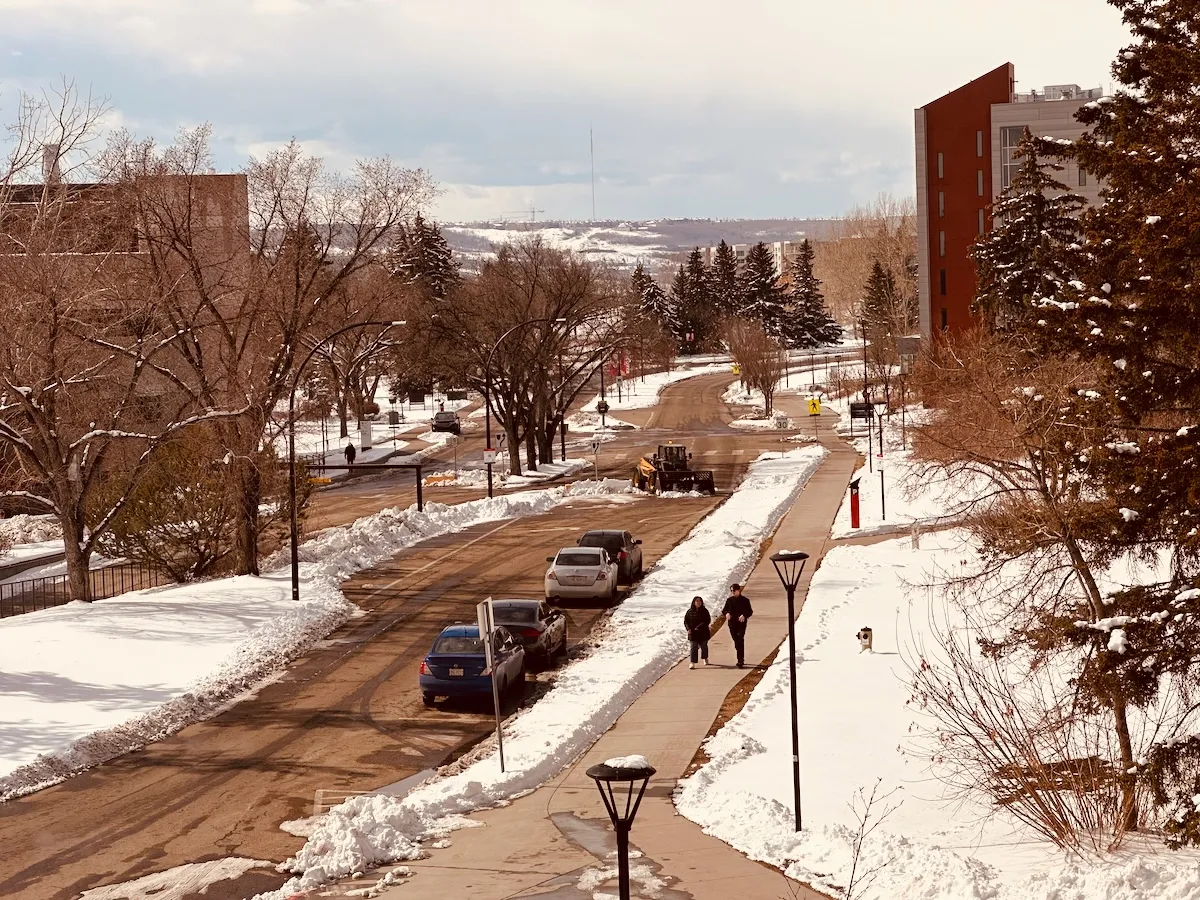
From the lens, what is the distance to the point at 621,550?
113 feet

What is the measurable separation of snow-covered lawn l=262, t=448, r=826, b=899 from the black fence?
14880 mm

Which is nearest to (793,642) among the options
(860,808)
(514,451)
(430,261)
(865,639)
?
(860,808)

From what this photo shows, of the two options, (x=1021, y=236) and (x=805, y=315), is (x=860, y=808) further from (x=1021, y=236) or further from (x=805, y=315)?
(x=805, y=315)

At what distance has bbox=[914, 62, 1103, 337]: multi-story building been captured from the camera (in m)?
83.6

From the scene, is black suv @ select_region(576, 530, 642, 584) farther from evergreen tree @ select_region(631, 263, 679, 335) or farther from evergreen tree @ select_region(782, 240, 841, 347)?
evergreen tree @ select_region(782, 240, 841, 347)

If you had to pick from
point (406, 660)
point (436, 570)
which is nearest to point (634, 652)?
point (406, 660)

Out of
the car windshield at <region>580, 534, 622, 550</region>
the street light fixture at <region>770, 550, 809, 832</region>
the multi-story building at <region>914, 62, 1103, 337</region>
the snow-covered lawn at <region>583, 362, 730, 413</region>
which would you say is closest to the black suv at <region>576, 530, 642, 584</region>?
the car windshield at <region>580, 534, 622, 550</region>

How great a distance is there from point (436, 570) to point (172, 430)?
9.11 metres

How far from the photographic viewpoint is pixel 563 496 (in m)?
54.9

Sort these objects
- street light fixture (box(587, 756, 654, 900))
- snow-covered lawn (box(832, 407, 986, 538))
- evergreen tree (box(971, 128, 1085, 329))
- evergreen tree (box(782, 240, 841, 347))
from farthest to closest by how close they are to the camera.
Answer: evergreen tree (box(782, 240, 841, 347)) → evergreen tree (box(971, 128, 1085, 329)) → snow-covered lawn (box(832, 407, 986, 538)) → street light fixture (box(587, 756, 654, 900))

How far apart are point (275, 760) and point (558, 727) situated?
4.44 metres

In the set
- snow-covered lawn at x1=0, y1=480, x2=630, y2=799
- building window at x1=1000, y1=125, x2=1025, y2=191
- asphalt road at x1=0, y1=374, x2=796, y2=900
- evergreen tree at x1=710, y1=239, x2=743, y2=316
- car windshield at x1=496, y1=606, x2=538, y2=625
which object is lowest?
asphalt road at x1=0, y1=374, x2=796, y2=900

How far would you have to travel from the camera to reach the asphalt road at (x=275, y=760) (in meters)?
15.1

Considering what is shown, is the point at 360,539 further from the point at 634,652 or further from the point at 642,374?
the point at 642,374
